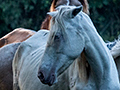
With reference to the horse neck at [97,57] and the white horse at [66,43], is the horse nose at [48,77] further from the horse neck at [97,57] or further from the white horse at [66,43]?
the horse neck at [97,57]

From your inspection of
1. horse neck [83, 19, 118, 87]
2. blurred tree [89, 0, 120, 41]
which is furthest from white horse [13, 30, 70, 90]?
blurred tree [89, 0, 120, 41]

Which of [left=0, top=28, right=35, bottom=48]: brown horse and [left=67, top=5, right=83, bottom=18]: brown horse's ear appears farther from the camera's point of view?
[left=0, top=28, right=35, bottom=48]: brown horse

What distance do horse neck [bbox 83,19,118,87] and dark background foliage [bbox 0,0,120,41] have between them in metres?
8.35

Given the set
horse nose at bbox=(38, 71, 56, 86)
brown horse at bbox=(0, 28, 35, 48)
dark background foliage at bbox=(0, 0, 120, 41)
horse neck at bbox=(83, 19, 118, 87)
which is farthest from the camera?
dark background foliage at bbox=(0, 0, 120, 41)

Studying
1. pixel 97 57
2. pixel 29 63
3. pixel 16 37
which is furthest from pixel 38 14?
pixel 97 57

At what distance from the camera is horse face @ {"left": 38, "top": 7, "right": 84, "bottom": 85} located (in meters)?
3.41

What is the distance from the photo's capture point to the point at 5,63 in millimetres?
5215

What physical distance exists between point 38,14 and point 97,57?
9.34 metres

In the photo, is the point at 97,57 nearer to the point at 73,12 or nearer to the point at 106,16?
the point at 73,12

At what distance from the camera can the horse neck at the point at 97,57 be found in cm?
358

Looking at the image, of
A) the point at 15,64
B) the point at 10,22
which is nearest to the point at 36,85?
the point at 15,64

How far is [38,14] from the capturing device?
1287 cm

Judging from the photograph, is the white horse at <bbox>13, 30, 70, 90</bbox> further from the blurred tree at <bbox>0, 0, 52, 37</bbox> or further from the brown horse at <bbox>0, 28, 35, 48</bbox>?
the blurred tree at <bbox>0, 0, 52, 37</bbox>

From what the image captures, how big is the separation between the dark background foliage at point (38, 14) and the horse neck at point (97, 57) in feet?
27.4
